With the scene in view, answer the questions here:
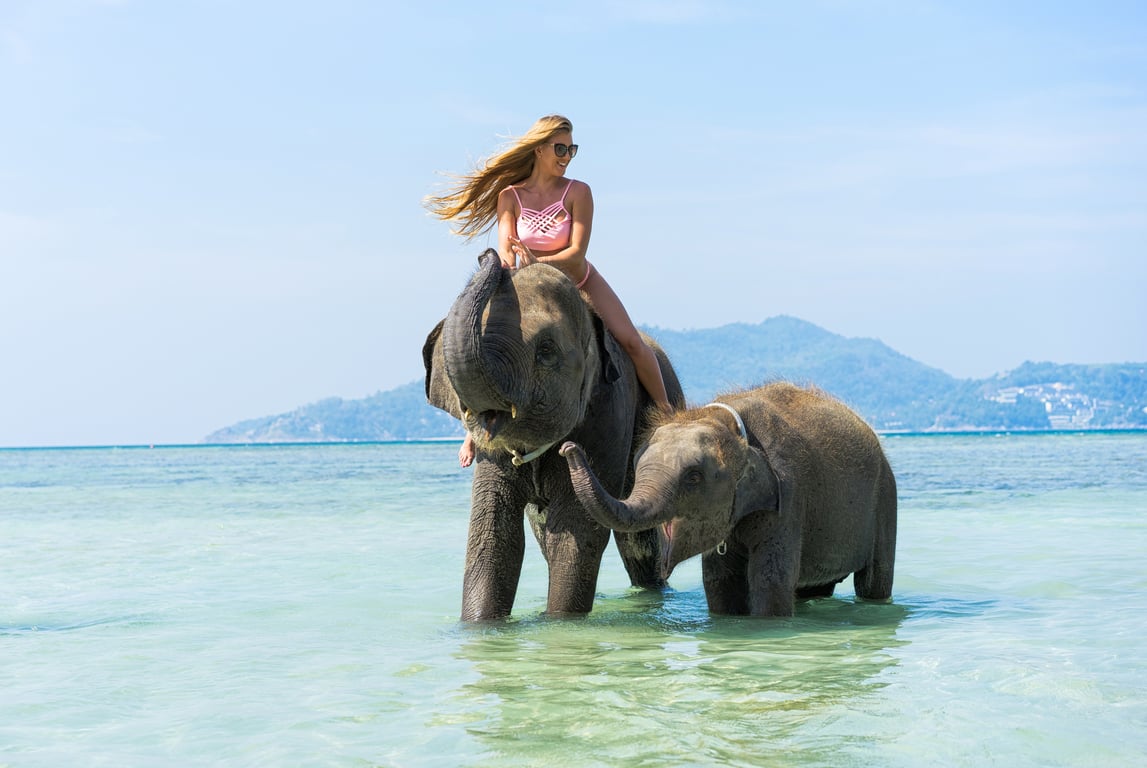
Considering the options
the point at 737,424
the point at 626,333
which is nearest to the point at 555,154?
the point at 626,333

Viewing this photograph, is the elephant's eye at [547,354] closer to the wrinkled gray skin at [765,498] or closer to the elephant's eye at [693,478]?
the wrinkled gray skin at [765,498]

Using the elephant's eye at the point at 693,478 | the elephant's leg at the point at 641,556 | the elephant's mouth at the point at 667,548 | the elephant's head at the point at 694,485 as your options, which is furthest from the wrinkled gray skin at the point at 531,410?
the elephant's leg at the point at 641,556

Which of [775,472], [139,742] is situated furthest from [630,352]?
[139,742]

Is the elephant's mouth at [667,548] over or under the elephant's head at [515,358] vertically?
under

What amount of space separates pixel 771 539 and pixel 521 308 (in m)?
2.02

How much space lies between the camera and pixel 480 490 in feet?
24.7

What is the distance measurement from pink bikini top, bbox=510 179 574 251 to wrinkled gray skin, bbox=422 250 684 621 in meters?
0.55

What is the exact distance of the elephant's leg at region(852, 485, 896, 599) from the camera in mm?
8633

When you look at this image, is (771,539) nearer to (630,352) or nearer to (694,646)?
(694,646)

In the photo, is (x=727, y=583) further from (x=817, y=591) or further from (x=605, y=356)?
(x=605, y=356)

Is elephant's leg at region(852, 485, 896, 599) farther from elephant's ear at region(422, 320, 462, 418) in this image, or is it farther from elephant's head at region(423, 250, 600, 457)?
elephant's ear at region(422, 320, 462, 418)

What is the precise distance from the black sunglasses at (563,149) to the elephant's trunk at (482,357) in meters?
1.66

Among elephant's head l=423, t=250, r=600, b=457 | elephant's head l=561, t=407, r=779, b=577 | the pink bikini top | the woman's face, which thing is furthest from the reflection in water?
the woman's face

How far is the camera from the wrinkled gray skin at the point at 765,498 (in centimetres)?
687
